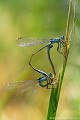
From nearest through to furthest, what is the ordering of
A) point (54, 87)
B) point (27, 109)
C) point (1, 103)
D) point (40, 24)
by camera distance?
point (54, 87), point (1, 103), point (27, 109), point (40, 24)

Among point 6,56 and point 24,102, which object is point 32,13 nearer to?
point 6,56

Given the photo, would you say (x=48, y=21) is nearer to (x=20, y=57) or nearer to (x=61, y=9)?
(x=61, y=9)

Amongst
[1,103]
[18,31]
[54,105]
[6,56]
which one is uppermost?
[18,31]

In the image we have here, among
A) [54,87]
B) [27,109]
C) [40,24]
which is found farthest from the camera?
[40,24]

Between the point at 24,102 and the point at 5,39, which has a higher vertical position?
the point at 5,39

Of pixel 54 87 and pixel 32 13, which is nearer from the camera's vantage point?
pixel 54 87

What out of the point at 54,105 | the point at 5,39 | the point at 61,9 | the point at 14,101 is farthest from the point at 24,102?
the point at 54,105
